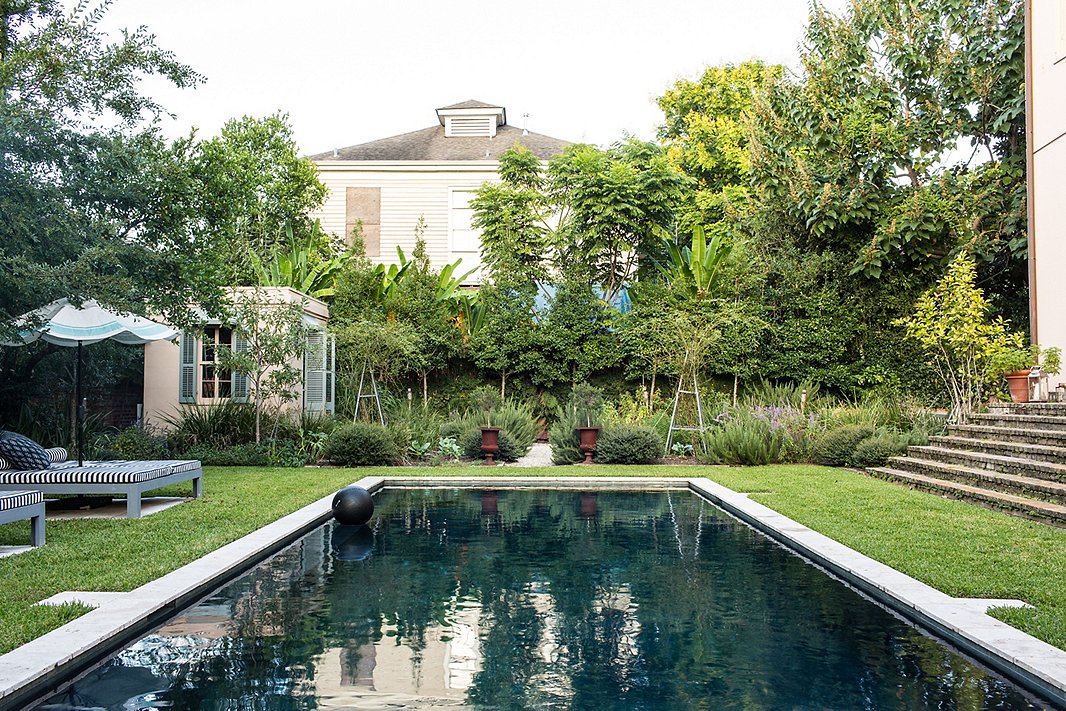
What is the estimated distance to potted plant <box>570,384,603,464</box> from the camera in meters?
15.3

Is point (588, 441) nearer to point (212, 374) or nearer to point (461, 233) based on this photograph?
point (212, 374)

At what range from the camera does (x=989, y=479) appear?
34.4 ft

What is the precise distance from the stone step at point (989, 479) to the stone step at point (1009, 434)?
76 centimetres

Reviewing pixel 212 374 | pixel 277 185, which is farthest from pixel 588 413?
pixel 277 185

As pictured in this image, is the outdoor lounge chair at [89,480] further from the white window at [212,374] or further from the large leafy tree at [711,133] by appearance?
the large leafy tree at [711,133]

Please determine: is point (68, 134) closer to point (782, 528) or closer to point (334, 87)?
point (782, 528)

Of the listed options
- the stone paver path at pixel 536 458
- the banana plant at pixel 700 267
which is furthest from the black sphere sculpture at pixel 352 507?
the banana plant at pixel 700 267

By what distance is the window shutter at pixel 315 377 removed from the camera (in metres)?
17.5

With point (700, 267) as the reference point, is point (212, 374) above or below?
below

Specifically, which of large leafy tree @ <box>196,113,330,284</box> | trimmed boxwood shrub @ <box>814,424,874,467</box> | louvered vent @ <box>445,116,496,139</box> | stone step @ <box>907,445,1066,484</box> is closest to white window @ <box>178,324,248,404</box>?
large leafy tree @ <box>196,113,330,284</box>

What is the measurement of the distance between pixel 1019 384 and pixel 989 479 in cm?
384

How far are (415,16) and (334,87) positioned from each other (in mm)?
5818

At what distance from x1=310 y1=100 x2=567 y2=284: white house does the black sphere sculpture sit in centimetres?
1818

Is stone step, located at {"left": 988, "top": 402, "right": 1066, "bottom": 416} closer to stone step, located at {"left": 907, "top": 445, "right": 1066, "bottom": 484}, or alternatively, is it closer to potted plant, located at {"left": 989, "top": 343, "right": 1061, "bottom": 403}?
potted plant, located at {"left": 989, "top": 343, "right": 1061, "bottom": 403}
